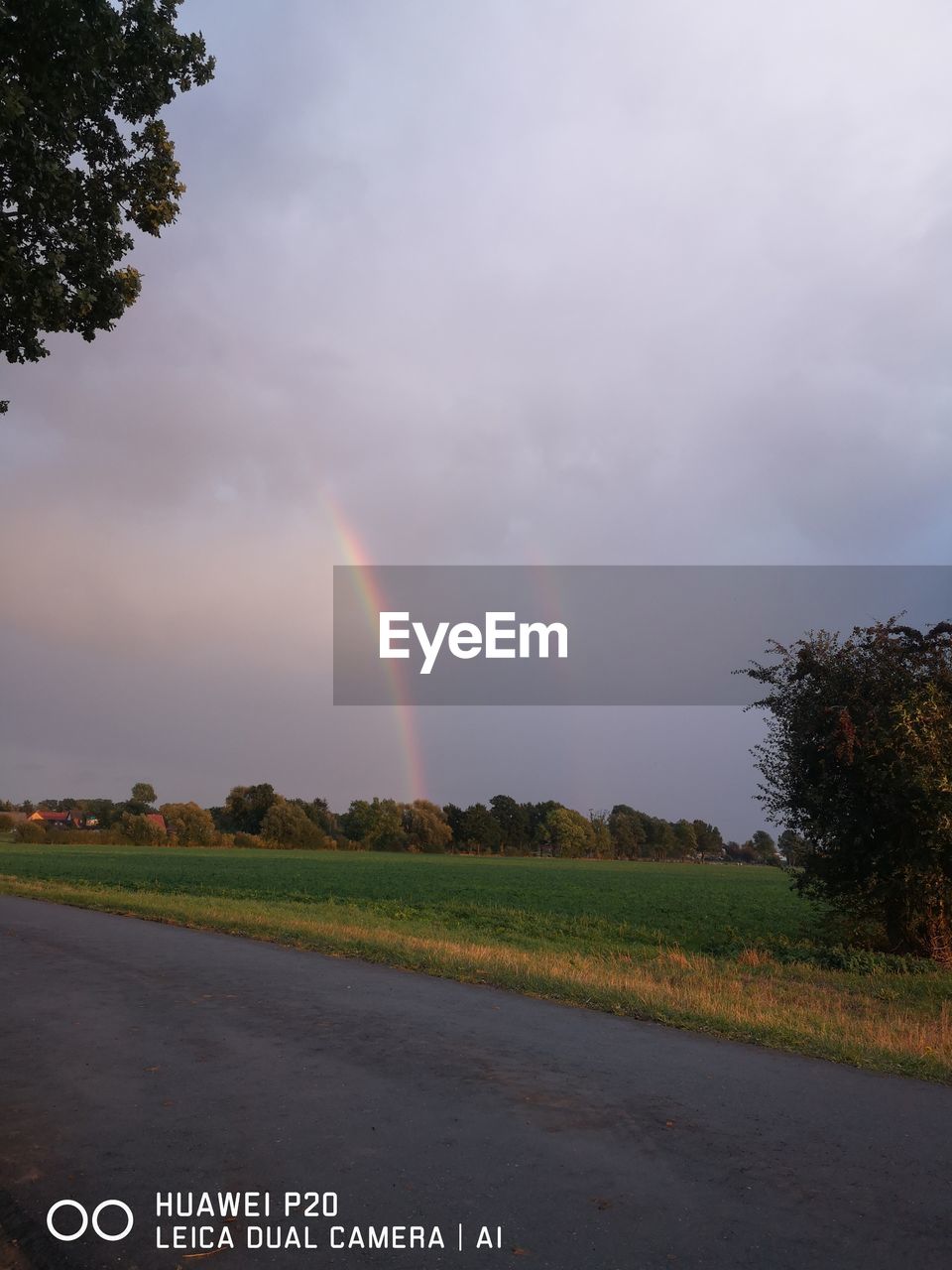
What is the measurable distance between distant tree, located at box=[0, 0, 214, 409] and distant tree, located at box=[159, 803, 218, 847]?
122 m

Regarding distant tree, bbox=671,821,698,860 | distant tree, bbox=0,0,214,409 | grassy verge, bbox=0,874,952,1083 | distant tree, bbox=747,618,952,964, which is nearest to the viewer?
distant tree, bbox=0,0,214,409

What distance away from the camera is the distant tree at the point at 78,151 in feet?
27.0

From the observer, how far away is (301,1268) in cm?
424

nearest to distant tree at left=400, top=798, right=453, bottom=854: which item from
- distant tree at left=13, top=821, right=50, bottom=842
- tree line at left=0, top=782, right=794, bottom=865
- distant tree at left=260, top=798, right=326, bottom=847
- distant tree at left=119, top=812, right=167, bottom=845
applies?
tree line at left=0, top=782, right=794, bottom=865

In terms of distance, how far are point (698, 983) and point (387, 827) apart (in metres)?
136

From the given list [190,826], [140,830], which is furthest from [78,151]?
[190,826]

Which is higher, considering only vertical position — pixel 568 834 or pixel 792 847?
pixel 792 847

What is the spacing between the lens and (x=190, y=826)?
12462 centimetres

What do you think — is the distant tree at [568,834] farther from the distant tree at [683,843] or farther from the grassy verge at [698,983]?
the grassy verge at [698,983]

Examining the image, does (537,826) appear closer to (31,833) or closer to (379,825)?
(379,825)

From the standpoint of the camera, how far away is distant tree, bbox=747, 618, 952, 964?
708 inches

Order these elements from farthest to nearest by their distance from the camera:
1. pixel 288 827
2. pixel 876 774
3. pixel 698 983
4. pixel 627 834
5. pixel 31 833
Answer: pixel 627 834 < pixel 288 827 < pixel 31 833 < pixel 876 774 < pixel 698 983

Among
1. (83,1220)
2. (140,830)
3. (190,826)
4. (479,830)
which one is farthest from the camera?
(479,830)

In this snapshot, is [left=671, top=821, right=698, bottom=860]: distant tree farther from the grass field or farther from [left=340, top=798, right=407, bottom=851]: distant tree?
the grass field
